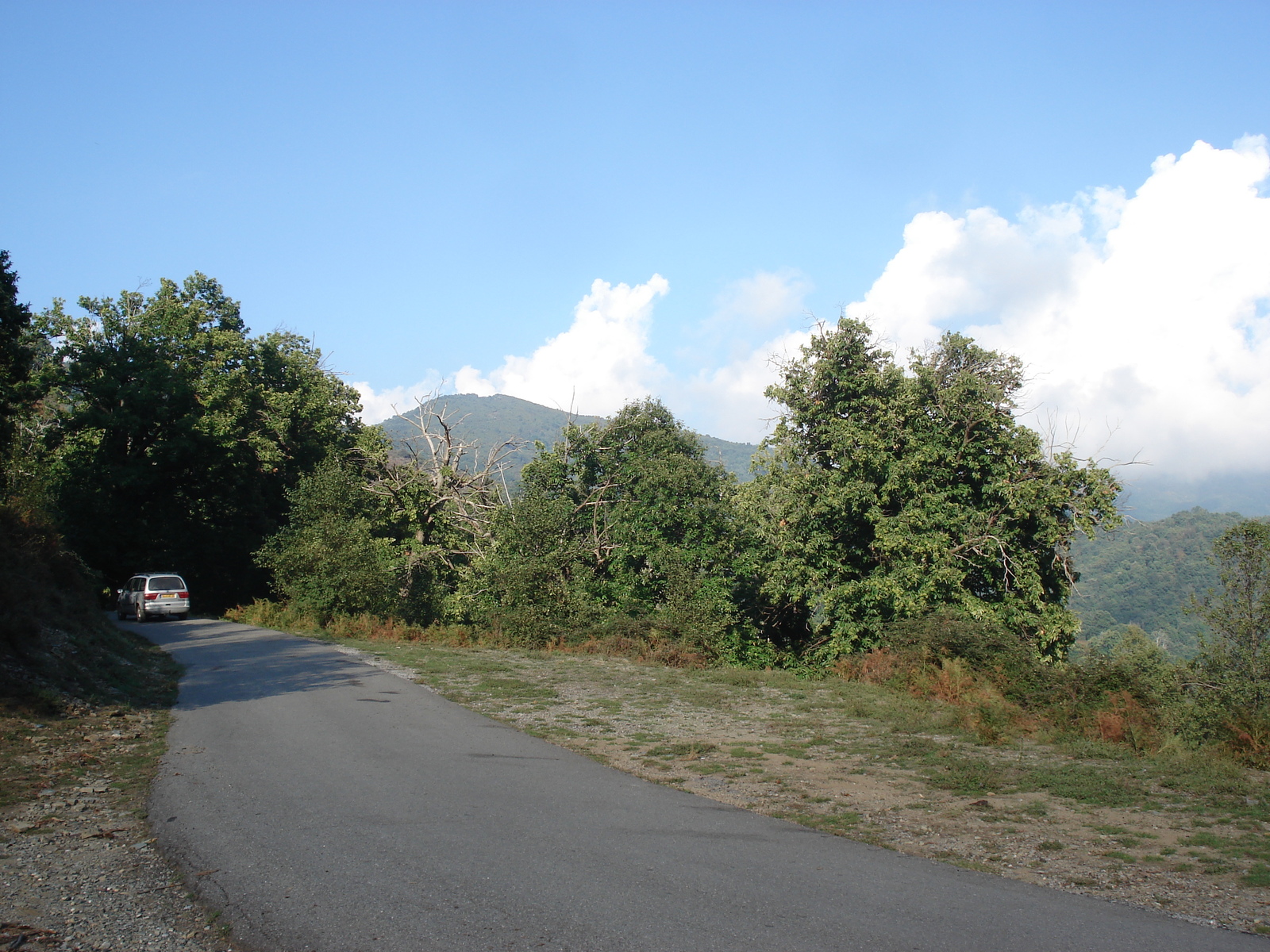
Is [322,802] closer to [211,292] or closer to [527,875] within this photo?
[527,875]

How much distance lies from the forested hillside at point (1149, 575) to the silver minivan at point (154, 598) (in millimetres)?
59164

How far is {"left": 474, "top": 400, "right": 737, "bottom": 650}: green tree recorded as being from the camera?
22.9 m

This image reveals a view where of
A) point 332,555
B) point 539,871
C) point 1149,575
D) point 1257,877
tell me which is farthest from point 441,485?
point 1149,575

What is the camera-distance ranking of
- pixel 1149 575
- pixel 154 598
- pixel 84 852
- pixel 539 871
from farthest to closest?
pixel 1149 575, pixel 154 598, pixel 84 852, pixel 539 871

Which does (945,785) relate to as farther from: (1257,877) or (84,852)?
→ (84,852)

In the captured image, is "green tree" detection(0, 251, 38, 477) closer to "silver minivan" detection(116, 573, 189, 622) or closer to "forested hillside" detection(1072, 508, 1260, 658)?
"silver minivan" detection(116, 573, 189, 622)

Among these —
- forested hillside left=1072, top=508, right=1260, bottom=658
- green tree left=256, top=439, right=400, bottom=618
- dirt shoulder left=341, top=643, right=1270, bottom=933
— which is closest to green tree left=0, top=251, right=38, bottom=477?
green tree left=256, top=439, right=400, bottom=618

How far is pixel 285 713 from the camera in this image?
11.2 meters

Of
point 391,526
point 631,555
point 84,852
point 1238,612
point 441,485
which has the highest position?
point 441,485

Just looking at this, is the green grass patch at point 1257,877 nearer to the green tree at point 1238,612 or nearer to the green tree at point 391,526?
the green tree at point 1238,612

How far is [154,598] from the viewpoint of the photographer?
28.1m

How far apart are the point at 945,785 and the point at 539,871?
15.4 ft

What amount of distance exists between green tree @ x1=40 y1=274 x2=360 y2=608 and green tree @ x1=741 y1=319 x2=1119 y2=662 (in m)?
23.6

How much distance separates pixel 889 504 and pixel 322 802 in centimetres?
1778
